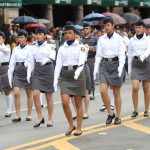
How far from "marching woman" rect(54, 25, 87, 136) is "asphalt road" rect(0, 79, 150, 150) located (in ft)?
1.46

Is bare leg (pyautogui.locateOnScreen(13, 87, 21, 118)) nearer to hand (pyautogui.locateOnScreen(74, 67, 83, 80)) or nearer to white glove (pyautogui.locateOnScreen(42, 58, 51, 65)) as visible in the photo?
white glove (pyautogui.locateOnScreen(42, 58, 51, 65))

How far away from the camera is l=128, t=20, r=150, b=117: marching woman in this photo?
12.7m

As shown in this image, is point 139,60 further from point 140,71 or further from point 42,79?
point 42,79

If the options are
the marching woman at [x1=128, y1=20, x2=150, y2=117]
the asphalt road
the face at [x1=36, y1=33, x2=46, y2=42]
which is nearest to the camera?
the asphalt road

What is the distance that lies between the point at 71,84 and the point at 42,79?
152 centimetres

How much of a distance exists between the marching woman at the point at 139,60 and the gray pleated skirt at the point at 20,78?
6.99 ft

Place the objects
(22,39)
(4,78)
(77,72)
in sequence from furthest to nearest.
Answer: (4,78) < (22,39) < (77,72)

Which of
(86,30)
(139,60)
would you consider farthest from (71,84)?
(86,30)

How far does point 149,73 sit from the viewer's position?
13.0m

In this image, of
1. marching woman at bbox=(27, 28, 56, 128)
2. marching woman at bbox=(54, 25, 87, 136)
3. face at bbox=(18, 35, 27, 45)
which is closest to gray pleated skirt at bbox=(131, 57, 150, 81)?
marching woman at bbox=(27, 28, 56, 128)

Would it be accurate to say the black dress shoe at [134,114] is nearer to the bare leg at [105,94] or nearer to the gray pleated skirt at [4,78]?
the bare leg at [105,94]

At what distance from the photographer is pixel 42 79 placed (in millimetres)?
12492

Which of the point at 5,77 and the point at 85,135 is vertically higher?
the point at 5,77

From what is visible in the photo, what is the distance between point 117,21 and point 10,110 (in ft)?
58.0
